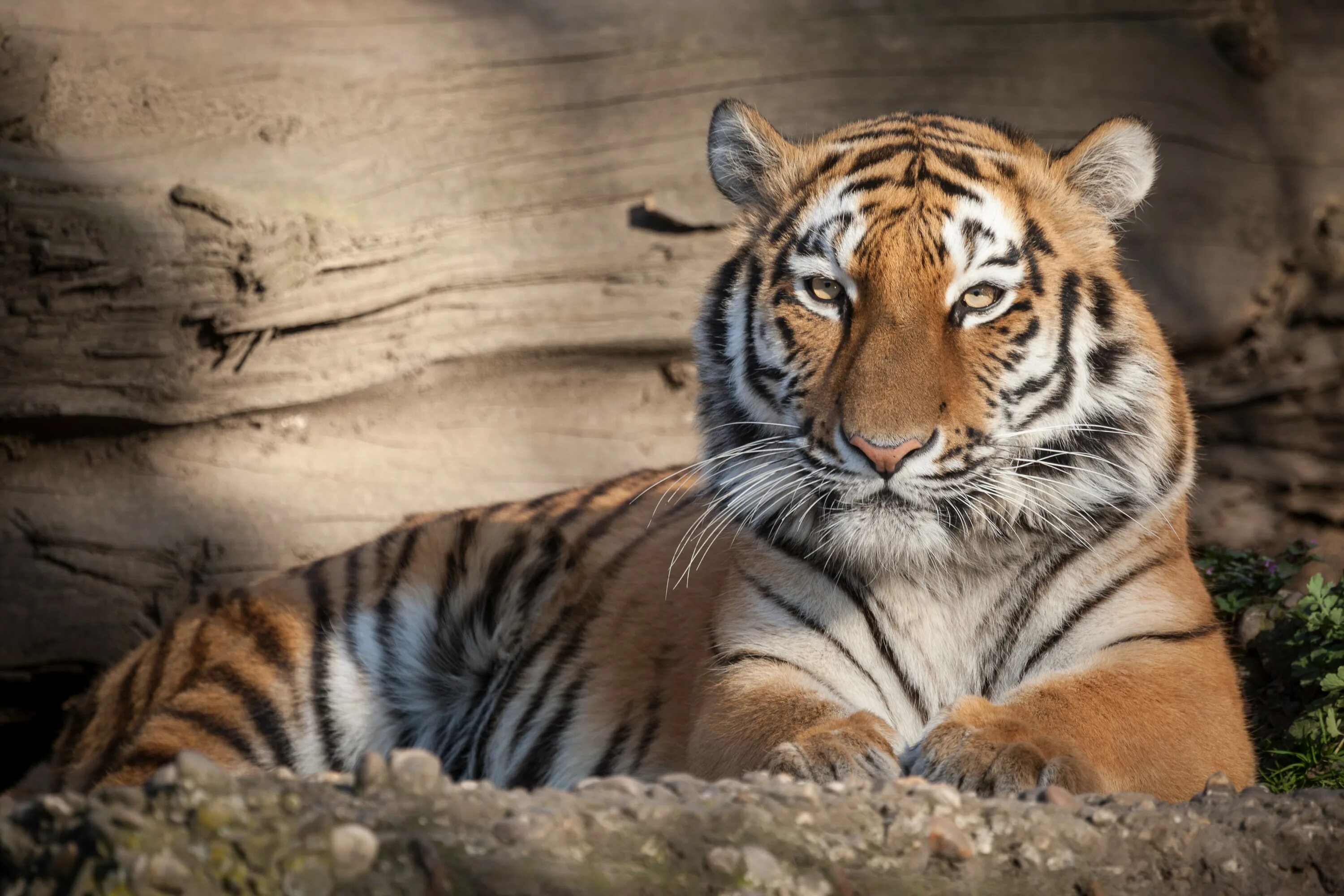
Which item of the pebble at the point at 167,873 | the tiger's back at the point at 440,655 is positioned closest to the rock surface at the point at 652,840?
the pebble at the point at 167,873

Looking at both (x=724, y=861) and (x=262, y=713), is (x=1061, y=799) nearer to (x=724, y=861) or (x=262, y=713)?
(x=724, y=861)

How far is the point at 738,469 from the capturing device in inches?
103

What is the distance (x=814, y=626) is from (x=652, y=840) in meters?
1.01

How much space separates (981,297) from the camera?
7.75 feet

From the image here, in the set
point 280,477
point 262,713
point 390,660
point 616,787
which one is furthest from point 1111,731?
point 280,477

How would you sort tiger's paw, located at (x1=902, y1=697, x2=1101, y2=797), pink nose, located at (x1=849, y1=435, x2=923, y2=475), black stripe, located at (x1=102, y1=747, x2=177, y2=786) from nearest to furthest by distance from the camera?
tiger's paw, located at (x1=902, y1=697, x2=1101, y2=797)
pink nose, located at (x1=849, y1=435, x2=923, y2=475)
black stripe, located at (x1=102, y1=747, x2=177, y2=786)

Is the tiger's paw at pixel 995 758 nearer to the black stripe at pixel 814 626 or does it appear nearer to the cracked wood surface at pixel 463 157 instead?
the black stripe at pixel 814 626

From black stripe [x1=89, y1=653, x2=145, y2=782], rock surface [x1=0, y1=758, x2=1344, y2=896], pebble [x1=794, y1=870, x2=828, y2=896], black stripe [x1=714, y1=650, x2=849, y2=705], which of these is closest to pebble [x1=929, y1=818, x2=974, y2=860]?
rock surface [x1=0, y1=758, x2=1344, y2=896]

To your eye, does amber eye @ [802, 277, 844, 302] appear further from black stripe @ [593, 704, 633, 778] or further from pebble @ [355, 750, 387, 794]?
pebble @ [355, 750, 387, 794]

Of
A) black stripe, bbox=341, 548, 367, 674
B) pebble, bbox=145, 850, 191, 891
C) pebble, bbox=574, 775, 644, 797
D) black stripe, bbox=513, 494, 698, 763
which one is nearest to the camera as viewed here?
pebble, bbox=145, 850, 191, 891

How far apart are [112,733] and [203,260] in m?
1.38

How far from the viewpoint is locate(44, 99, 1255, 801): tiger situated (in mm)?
2191

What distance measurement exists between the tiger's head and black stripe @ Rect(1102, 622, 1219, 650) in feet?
0.70

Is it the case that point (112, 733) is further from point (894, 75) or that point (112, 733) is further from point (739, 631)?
point (894, 75)
